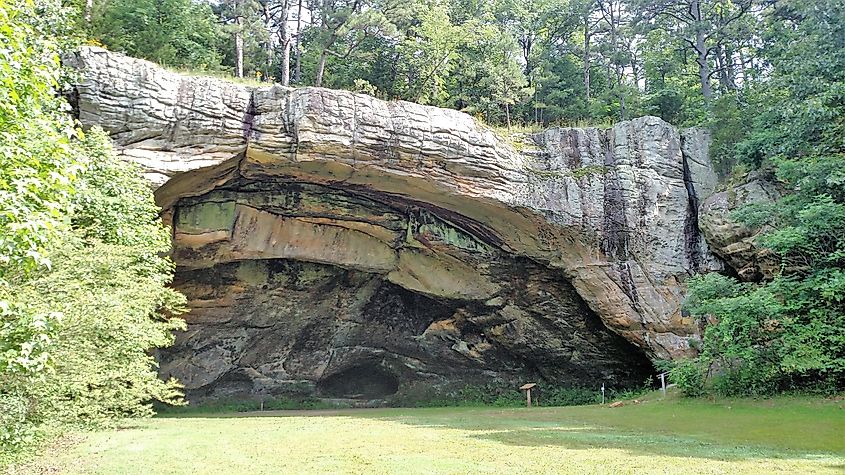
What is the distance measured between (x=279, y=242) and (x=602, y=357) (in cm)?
1195

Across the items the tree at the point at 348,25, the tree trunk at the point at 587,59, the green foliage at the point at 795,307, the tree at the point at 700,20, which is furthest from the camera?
the tree trunk at the point at 587,59

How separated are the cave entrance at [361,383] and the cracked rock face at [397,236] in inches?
3.7

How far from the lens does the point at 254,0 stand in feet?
79.9

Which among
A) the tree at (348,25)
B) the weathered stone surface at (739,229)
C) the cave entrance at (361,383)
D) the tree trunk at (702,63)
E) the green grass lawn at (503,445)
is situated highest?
the tree at (348,25)

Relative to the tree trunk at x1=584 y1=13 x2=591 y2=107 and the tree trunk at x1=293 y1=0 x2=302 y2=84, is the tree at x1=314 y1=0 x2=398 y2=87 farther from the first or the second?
the tree trunk at x1=584 y1=13 x2=591 y2=107

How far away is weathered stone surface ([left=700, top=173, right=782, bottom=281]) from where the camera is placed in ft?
54.4

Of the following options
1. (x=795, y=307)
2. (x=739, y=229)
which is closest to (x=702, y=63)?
(x=739, y=229)

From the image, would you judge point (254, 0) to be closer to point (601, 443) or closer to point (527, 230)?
point (527, 230)

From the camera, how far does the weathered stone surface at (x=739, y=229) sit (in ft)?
54.4

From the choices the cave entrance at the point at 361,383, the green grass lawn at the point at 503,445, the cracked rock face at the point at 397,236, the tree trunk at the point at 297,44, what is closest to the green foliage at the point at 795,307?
the green grass lawn at the point at 503,445

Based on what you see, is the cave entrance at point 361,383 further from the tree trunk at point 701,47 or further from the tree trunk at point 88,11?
the tree trunk at point 701,47

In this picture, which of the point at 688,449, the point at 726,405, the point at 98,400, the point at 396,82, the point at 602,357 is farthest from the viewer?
Result: the point at 396,82

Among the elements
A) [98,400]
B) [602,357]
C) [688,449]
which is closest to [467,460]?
[688,449]

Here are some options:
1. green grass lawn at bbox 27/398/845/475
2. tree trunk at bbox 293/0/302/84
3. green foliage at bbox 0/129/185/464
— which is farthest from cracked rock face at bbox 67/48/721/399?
tree trunk at bbox 293/0/302/84
